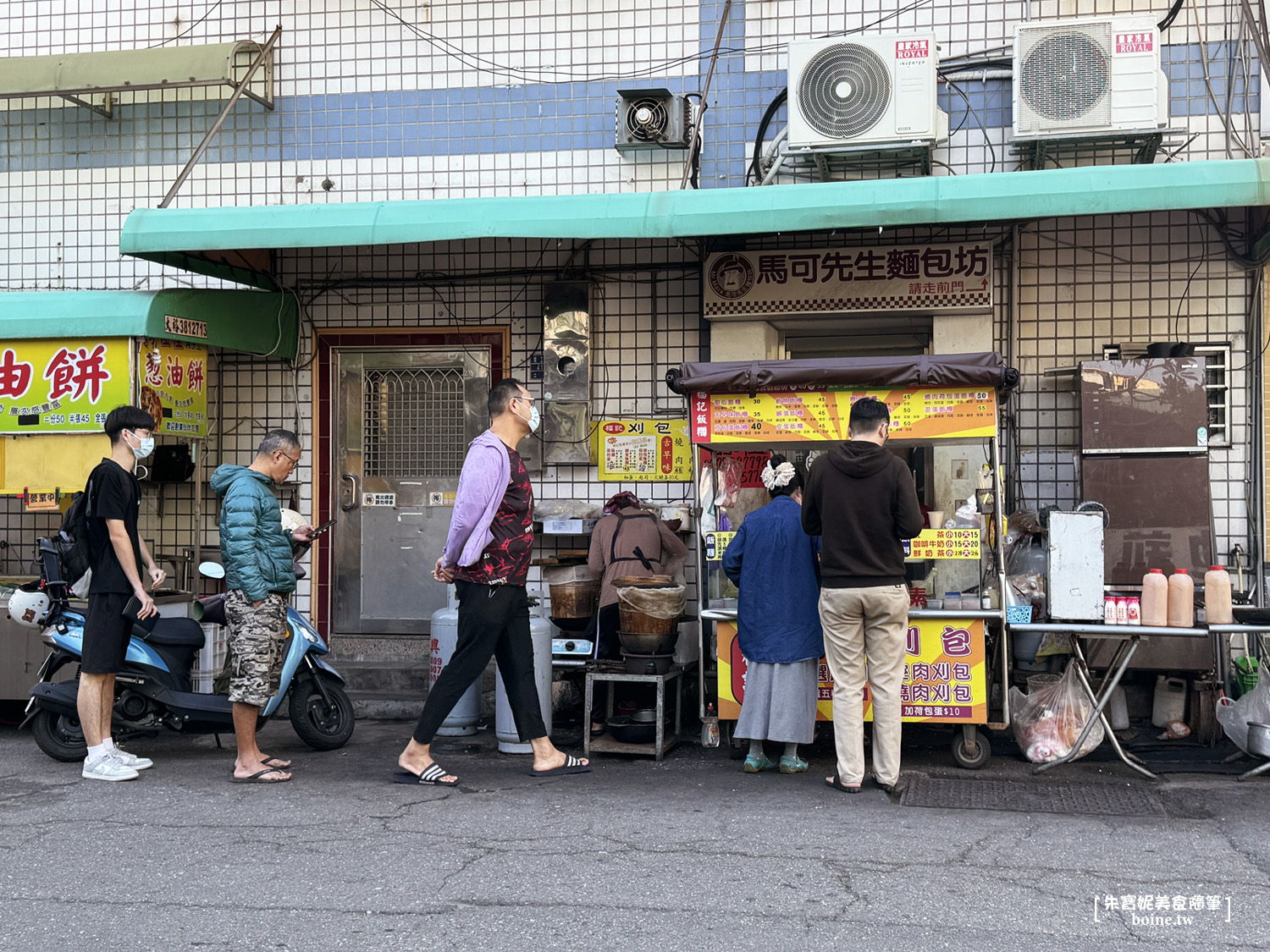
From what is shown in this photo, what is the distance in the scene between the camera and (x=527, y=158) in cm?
877

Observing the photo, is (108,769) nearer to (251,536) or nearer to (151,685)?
(151,685)

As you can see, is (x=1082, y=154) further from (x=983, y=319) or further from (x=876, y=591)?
(x=876, y=591)

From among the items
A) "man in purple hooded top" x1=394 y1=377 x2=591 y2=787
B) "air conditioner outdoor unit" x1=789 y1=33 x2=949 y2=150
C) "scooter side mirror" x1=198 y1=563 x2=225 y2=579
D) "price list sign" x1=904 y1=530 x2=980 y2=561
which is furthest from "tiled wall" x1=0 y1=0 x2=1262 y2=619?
"man in purple hooded top" x1=394 y1=377 x2=591 y2=787

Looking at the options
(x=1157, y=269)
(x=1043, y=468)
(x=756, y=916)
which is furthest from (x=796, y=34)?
(x=756, y=916)

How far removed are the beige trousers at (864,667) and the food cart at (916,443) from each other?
21.8 inches

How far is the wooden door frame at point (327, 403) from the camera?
9.02m

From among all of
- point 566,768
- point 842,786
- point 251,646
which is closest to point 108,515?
point 251,646

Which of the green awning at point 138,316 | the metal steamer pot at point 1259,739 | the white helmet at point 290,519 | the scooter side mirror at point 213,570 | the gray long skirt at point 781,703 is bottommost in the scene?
the metal steamer pot at point 1259,739

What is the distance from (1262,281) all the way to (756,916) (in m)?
5.90

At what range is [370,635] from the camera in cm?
905

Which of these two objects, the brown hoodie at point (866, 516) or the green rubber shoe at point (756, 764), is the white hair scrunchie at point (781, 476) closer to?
the brown hoodie at point (866, 516)

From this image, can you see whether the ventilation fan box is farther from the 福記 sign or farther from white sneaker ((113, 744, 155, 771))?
white sneaker ((113, 744, 155, 771))

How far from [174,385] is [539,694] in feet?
11.2

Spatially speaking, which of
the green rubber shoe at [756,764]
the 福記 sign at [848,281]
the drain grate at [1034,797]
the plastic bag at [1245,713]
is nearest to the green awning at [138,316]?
the 福記 sign at [848,281]
